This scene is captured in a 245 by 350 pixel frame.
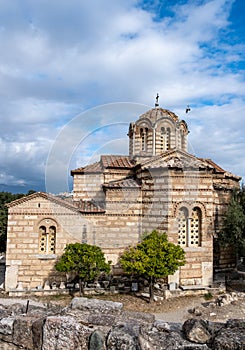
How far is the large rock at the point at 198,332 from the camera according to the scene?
3.52m

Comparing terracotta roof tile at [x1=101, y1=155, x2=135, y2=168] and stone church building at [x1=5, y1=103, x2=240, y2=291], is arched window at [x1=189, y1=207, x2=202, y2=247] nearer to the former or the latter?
stone church building at [x1=5, y1=103, x2=240, y2=291]

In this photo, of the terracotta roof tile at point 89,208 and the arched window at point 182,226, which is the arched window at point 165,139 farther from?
the terracotta roof tile at point 89,208

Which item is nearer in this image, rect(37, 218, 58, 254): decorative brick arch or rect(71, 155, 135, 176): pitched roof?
rect(37, 218, 58, 254): decorative brick arch

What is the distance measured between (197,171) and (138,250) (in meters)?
4.27

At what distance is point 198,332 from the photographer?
11.6 ft

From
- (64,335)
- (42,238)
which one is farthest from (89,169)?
(64,335)

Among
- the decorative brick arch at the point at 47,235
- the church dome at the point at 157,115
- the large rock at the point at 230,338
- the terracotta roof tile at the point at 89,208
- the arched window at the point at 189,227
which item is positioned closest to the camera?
the large rock at the point at 230,338

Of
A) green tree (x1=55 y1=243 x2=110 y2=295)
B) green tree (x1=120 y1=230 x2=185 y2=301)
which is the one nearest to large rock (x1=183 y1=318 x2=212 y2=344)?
green tree (x1=120 y1=230 x2=185 y2=301)

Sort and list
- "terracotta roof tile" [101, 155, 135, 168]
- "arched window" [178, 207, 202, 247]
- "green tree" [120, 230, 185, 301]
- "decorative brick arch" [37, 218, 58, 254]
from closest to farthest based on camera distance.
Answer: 1. "green tree" [120, 230, 185, 301]
2. "decorative brick arch" [37, 218, 58, 254]
3. "arched window" [178, 207, 202, 247]
4. "terracotta roof tile" [101, 155, 135, 168]

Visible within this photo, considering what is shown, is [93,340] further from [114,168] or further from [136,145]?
[136,145]

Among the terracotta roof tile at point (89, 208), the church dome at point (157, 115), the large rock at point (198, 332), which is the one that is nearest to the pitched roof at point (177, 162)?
the terracotta roof tile at point (89, 208)

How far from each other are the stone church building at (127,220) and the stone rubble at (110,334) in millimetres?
9184

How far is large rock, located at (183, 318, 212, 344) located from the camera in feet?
11.6

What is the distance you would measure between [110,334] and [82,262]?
8477 mm
